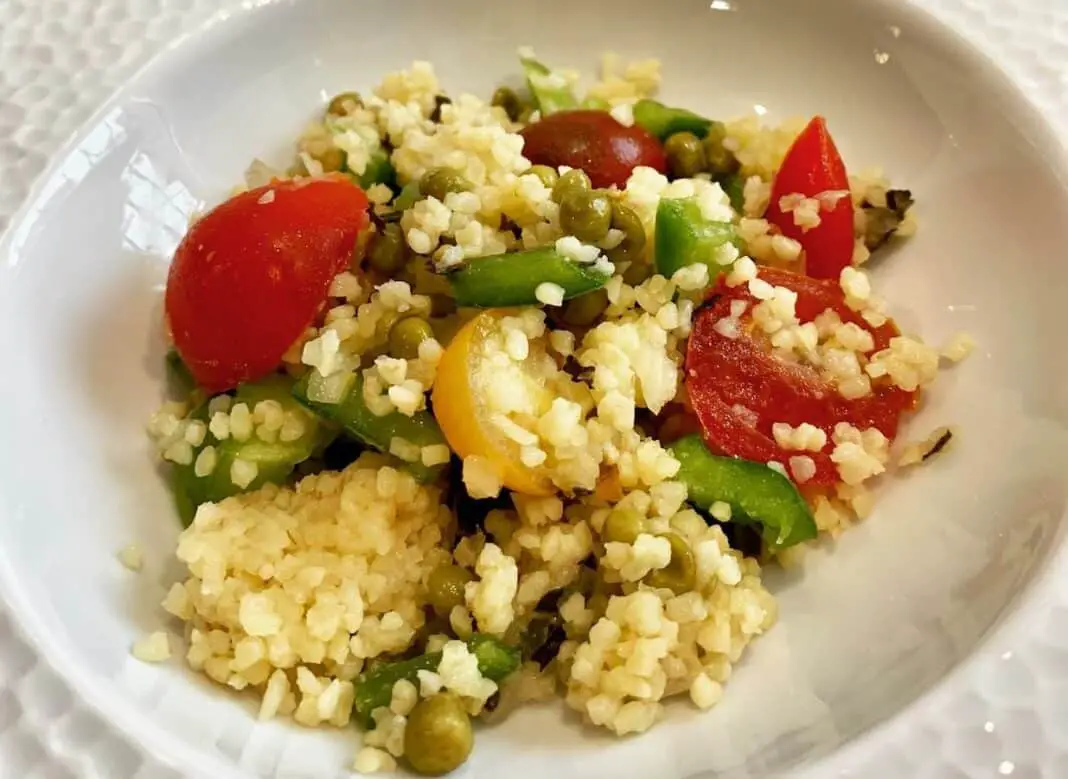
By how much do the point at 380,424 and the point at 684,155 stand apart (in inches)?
42.1

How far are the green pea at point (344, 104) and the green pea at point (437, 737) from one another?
1.57m

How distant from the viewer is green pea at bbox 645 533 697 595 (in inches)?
78.2

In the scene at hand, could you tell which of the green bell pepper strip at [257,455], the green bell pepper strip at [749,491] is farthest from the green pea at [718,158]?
the green bell pepper strip at [257,455]

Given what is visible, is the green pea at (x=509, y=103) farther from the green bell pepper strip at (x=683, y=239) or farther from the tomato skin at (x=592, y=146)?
the green bell pepper strip at (x=683, y=239)

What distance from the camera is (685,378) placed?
2199 millimetres

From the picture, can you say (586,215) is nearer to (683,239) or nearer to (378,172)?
(683,239)

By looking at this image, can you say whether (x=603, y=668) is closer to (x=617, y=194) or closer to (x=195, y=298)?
(x=617, y=194)

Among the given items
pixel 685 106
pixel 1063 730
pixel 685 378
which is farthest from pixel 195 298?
pixel 1063 730

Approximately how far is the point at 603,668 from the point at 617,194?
96 cm

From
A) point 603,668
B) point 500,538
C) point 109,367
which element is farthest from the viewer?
point 109,367

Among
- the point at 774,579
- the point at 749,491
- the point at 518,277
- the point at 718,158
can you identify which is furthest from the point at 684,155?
the point at 774,579

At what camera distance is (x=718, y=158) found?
2719 mm

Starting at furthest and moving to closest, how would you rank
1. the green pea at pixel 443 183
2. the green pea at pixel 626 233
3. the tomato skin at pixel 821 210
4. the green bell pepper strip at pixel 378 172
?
the green bell pepper strip at pixel 378 172 → the tomato skin at pixel 821 210 → the green pea at pixel 443 183 → the green pea at pixel 626 233

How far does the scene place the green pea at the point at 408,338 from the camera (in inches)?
82.7
